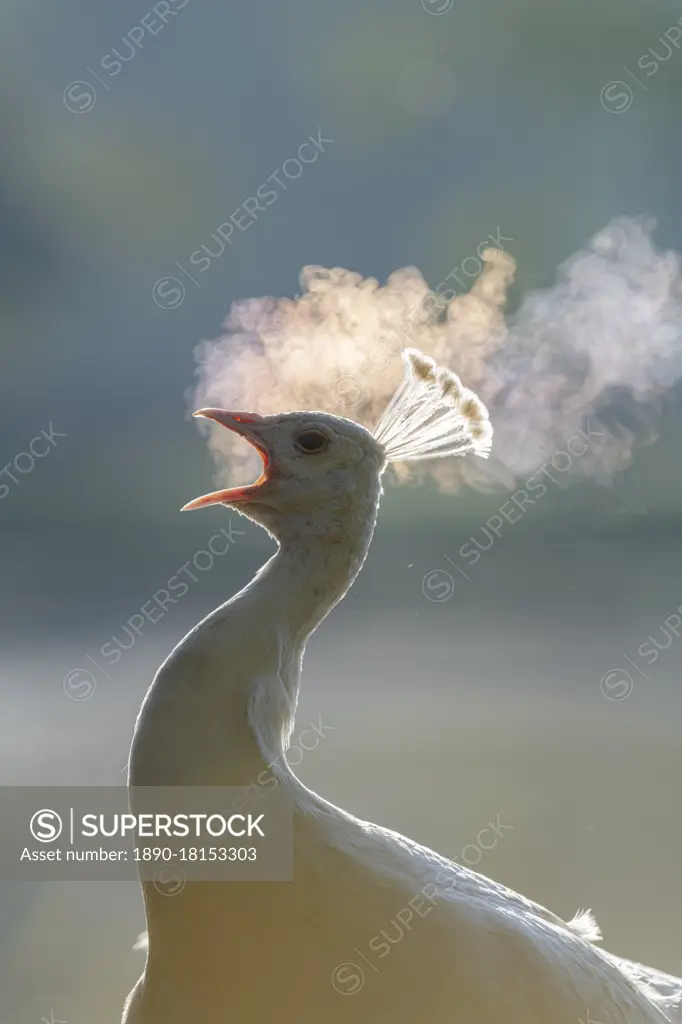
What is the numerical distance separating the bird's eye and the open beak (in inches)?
2.0

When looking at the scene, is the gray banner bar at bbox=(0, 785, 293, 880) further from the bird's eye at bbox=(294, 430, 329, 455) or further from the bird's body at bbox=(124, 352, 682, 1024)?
the bird's eye at bbox=(294, 430, 329, 455)

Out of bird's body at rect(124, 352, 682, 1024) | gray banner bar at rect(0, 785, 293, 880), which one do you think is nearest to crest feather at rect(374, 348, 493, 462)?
bird's body at rect(124, 352, 682, 1024)

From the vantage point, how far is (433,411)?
129cm

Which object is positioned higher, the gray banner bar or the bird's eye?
the bird's eye

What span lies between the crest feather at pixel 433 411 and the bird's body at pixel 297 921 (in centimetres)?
Answer: 38

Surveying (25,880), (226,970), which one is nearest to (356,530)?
(226,970)

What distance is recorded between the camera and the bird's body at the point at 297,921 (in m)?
0.90

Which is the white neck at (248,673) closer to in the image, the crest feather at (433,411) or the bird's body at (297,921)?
the bird's body at (297,921)

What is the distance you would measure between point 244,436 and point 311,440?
10cm

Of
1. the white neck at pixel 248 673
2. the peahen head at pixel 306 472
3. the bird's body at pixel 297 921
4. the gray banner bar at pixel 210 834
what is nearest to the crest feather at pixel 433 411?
the peahen head at pixel 306 472

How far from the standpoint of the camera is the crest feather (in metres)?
1.28

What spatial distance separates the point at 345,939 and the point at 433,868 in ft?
0.57

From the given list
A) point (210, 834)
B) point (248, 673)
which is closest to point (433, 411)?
point (248, 673)

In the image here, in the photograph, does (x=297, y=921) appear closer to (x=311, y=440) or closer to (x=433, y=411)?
(x=311, y=440)
